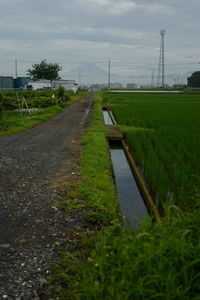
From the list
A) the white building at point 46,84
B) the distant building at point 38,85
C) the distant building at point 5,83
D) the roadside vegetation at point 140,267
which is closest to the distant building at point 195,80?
the white building at point 46,84

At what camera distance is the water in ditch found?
4.98 meters

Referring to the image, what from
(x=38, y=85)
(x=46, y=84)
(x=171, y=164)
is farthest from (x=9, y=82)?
(x=171, y=164)

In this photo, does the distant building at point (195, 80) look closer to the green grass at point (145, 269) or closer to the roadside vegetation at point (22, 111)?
the roadside vegetation at point (22, 111)

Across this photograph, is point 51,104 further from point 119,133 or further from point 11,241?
point 11,241

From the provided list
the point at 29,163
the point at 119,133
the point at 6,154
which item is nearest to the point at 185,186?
the point at 29,163

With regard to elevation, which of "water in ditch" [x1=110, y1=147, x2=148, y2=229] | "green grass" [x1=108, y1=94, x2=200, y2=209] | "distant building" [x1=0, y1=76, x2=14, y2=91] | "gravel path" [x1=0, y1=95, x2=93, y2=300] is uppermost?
"distant building" [x1=0, y1=76, x2=14, y2=91]

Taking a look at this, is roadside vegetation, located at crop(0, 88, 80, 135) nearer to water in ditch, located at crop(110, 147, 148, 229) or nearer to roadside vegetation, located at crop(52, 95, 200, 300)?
water in ditch, located at crop(110, 147, 148, 229)

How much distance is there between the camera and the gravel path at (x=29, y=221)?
2.95 meters

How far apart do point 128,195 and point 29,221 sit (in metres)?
2.55

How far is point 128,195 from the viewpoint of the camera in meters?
6.30

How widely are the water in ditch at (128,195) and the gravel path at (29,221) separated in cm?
101

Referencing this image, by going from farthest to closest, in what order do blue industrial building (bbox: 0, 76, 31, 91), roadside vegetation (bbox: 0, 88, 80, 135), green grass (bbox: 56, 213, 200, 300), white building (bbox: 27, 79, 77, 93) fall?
white building (bbox: 27, 79, 77, 93), blue industrial building (bbox: 0, 76, 31, 91), roadside vegetation (bbox: 0, 88, 80, 135), green grass (bbox: 56, 213, 200, 300)

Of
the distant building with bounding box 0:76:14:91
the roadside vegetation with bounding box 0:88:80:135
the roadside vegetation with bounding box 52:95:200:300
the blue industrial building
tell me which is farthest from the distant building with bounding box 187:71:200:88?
the roadside vegetation with bounding box 52:95:200:300

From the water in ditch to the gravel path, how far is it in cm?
101
